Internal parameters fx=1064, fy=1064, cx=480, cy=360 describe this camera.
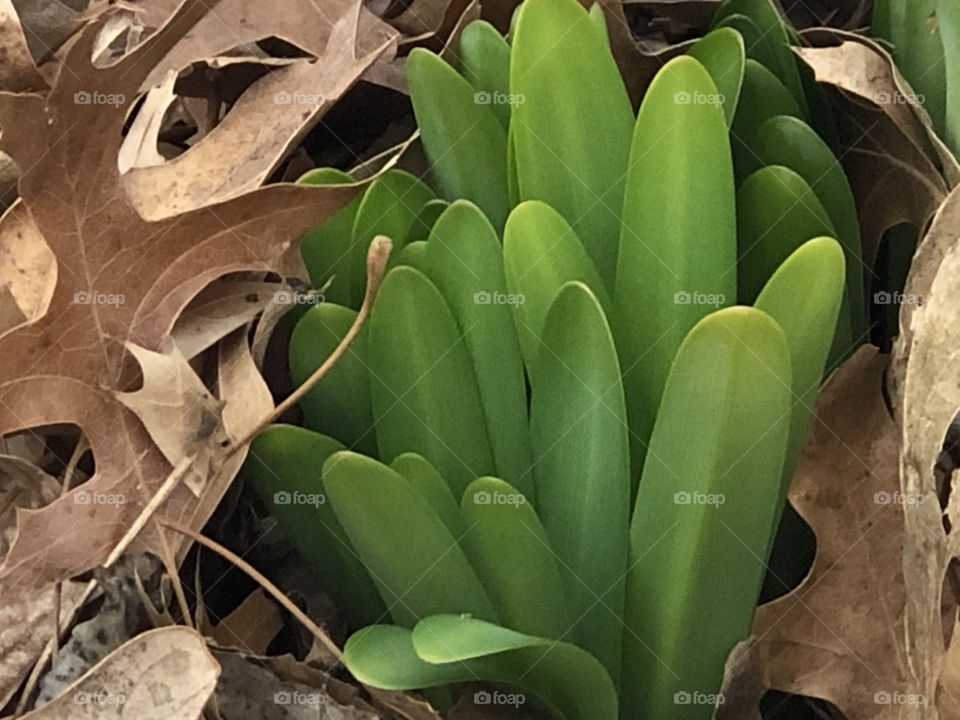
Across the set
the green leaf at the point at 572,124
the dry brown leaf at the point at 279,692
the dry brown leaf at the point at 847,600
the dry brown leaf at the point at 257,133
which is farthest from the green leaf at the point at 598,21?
the dry brown leaf at the point at 279,692

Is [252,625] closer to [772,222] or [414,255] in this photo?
[414,255]

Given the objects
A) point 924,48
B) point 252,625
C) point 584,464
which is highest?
point 924,48

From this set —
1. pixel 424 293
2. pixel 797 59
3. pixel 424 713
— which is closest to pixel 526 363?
pixel 424 293

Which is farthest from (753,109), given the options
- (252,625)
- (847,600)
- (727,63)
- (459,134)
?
(252,625)

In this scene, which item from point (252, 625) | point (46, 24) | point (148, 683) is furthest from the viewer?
point (46, 24)

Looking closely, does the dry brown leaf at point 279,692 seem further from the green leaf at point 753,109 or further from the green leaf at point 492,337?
the green leaf at point 753,109

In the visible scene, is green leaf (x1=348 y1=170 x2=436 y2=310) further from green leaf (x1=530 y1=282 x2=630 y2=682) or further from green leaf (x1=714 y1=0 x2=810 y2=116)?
green leaf (x1=714 y1=0 x2=810 y2=116)
